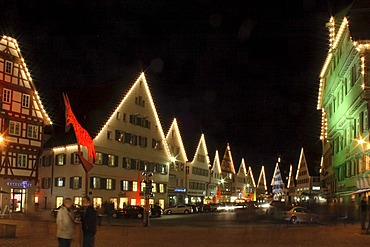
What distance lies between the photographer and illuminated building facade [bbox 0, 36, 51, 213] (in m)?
48.9

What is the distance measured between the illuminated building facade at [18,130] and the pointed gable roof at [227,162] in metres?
68.4

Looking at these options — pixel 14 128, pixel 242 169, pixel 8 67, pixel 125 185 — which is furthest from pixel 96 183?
pixel 242 169

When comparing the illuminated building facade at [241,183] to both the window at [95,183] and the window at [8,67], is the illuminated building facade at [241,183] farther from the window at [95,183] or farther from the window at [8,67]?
the window at [8,67]

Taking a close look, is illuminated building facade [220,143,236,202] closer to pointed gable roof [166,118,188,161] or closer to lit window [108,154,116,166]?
pointed gable roof [166,118,188,161]

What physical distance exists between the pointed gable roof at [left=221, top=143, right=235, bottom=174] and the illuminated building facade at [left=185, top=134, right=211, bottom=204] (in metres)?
16.9

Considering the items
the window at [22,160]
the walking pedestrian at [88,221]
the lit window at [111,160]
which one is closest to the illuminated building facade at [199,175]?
the lit window at [111,160]

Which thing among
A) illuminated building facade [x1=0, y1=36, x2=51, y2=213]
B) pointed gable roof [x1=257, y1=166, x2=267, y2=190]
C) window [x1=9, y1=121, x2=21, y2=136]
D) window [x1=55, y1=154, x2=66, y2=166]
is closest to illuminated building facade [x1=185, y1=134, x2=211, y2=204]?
window [x1=55, y1=154, x2=66, y2=166]

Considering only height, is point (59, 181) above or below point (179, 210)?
above

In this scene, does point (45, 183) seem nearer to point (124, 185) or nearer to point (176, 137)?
point (124, 185)

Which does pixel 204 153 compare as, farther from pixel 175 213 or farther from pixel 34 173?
pixel 34 173

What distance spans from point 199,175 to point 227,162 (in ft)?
91.0

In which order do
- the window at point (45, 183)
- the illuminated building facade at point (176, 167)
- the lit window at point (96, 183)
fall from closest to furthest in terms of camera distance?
the lit window at point (96, 183)
the window at point (45, 183)
the illuminated building facade at point (176, 167)

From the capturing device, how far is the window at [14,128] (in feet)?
163

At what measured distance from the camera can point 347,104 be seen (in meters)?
46.7
